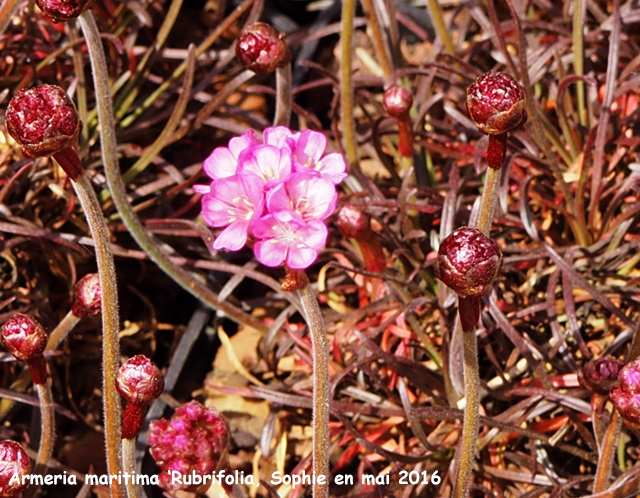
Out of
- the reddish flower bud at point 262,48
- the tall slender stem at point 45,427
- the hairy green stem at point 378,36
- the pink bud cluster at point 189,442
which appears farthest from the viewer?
the hairy green stem at point 378,36

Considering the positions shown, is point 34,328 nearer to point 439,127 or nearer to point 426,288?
point 426,288

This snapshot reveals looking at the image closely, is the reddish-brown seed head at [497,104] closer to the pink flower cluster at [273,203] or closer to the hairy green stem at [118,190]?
the pink flower cluster at [273,203]

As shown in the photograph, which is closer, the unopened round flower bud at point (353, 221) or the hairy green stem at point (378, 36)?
the unopened round flower bud at point (353, 221)

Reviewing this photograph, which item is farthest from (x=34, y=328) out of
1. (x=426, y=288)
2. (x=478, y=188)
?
(x=478, y=188)

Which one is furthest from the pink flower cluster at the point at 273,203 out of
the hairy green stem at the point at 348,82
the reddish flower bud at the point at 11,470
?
the hairy green stem at the point at 348,82

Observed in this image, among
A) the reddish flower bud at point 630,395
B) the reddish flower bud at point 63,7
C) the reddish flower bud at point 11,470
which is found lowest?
the reddish flower bud at point 11,470

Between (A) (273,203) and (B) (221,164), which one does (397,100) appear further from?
(A) (273,203)

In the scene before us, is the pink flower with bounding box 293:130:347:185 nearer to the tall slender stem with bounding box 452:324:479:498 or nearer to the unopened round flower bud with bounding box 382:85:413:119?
the tall slender stem with bounding box 452:324:479:498
